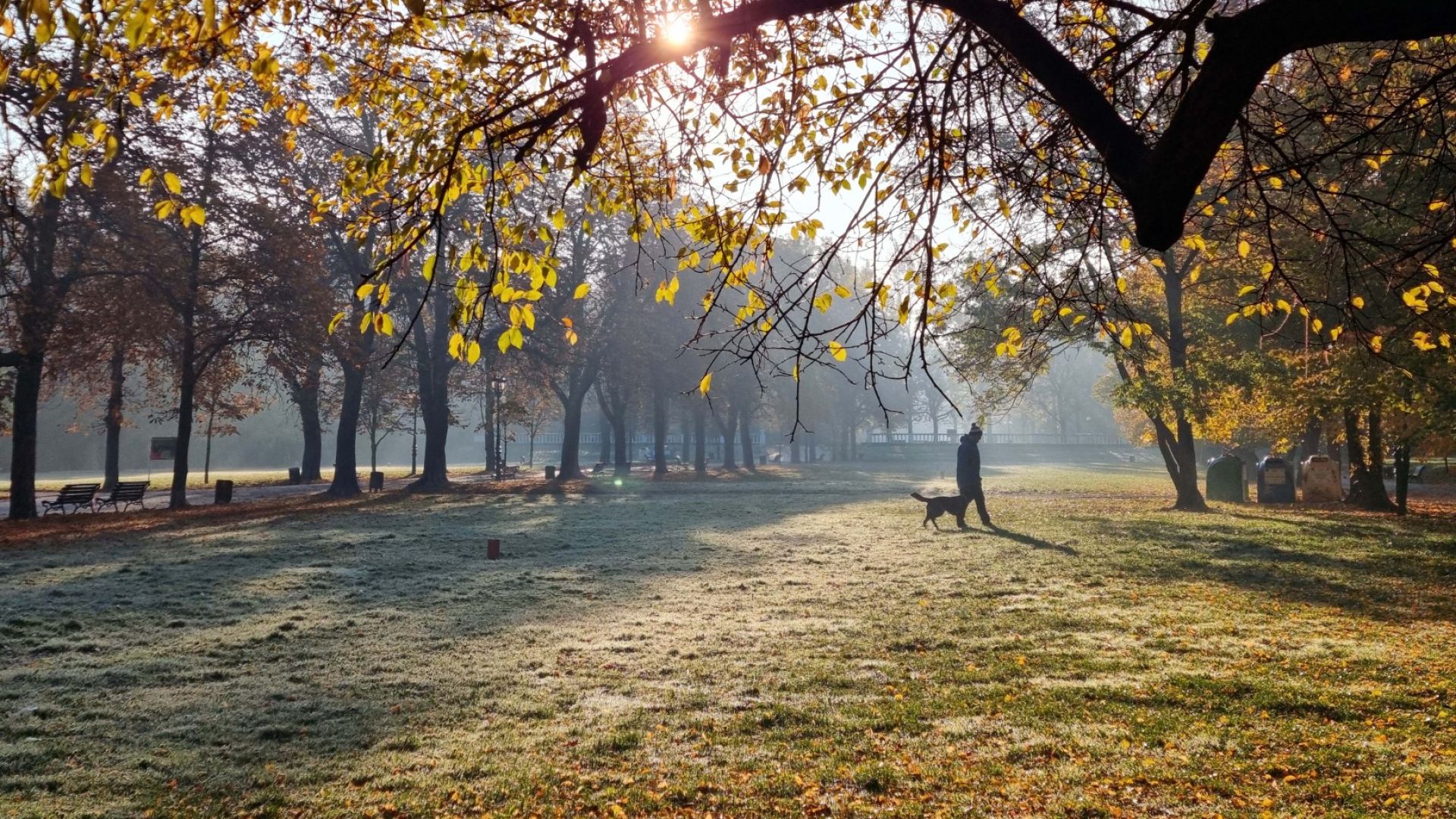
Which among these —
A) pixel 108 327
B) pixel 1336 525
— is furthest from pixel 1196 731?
pixel 108 327

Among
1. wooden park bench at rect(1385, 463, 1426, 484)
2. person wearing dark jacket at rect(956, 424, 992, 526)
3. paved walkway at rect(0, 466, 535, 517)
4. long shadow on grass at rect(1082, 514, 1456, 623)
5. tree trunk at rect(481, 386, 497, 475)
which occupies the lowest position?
long shadow on grass at rect(1082, 514, 1456, 623)

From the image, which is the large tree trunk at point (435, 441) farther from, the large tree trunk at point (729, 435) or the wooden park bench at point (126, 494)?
the large tree trunk at point (729, 435)

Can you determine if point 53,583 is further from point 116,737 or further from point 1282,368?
point 1282,368

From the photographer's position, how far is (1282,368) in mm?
18344

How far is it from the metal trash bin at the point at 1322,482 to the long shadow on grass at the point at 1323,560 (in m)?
7.42

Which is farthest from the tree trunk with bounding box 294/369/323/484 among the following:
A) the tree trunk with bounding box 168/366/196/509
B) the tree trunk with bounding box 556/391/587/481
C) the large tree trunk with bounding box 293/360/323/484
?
the tree trunk with bounding box 168/366/196/509

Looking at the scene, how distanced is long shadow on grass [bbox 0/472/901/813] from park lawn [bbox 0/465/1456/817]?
0.14 feet

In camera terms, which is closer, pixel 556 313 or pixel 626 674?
pixel 626 674

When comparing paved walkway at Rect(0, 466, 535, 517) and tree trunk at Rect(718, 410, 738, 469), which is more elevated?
tree trunk at Rect(718, 410, 738, 469)

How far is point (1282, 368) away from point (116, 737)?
20.0m

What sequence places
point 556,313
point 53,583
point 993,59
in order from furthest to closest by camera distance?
point 556,313
point 53,583
point 993,59

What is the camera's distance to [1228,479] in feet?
88.1

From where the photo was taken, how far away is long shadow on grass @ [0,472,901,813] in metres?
5.44

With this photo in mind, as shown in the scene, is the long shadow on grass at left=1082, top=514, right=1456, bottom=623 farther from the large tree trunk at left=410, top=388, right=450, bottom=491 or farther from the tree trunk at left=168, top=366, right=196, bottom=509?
the large tree trunk at left=410, top=388, right=450, bottom=491
